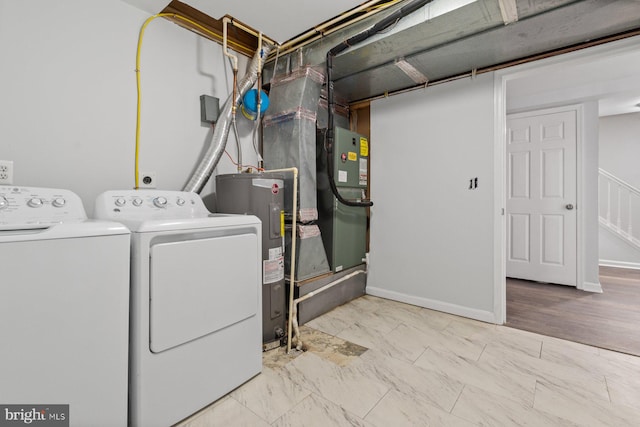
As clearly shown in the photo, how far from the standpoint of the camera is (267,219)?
2059 millimetres

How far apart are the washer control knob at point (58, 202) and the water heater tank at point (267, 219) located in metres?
0.90

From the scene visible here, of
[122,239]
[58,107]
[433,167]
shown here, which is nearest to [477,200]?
[433,167]

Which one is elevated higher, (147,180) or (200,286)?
(147,180)

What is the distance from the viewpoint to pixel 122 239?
1197 mm

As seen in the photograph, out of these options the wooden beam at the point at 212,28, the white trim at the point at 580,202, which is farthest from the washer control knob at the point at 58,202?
the white trim at the point at 580,202

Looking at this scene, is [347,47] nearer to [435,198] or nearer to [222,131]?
[222,131]

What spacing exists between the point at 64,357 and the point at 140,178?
4.22 ft

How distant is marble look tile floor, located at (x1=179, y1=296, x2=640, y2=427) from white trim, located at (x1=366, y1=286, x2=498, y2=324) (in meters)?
0.17

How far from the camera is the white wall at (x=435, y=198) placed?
2553 millimetres

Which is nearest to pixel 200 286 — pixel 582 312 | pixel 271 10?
pixel 271 10

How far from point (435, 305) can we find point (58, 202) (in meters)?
2.90

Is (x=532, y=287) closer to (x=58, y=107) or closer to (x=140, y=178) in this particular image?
(x=140, y=178)

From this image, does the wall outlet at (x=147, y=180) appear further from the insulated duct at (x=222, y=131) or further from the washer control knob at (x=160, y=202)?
the washer control knob at (x=160, y=202)

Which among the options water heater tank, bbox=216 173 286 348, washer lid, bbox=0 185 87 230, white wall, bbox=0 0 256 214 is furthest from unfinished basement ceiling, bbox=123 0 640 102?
washer lid, bbox=0 185 87 230
